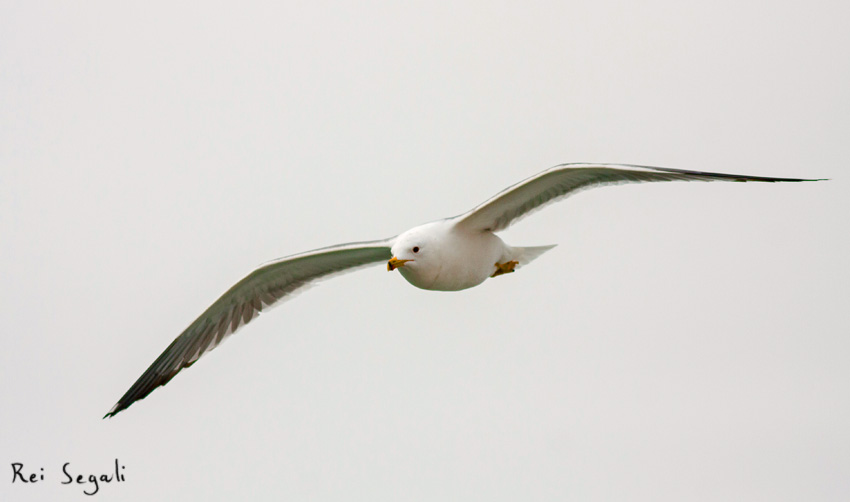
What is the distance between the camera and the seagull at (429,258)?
20.9ft

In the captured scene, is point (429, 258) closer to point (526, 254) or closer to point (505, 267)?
point (505, 267)

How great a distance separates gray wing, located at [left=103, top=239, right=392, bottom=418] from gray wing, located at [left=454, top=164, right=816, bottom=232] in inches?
42.5

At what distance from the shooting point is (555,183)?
6555 millimetres

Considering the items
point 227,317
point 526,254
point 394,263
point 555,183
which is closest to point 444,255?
point 394,263

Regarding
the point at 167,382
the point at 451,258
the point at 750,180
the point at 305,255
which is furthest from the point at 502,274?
the point at 167,382

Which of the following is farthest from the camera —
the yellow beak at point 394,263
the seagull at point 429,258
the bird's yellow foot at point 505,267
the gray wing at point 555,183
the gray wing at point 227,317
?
the gray wing at point 227,317

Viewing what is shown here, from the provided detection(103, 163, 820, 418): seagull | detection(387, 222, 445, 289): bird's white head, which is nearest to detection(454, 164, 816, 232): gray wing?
detection(103, 163, 820, 418): seagull

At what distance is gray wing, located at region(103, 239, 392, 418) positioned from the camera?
7.54 m

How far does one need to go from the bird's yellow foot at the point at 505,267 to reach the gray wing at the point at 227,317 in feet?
2.61

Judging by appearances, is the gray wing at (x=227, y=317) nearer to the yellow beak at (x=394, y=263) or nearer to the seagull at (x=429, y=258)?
the seagull at (x=429, y=258)

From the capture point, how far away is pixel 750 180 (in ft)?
20.1

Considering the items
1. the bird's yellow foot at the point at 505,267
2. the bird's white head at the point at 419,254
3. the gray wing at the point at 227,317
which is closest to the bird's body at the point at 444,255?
the bird's white head at the point at 419,254

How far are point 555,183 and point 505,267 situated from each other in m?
0.97

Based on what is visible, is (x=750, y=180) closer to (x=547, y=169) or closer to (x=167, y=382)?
(x=547, y=169)
